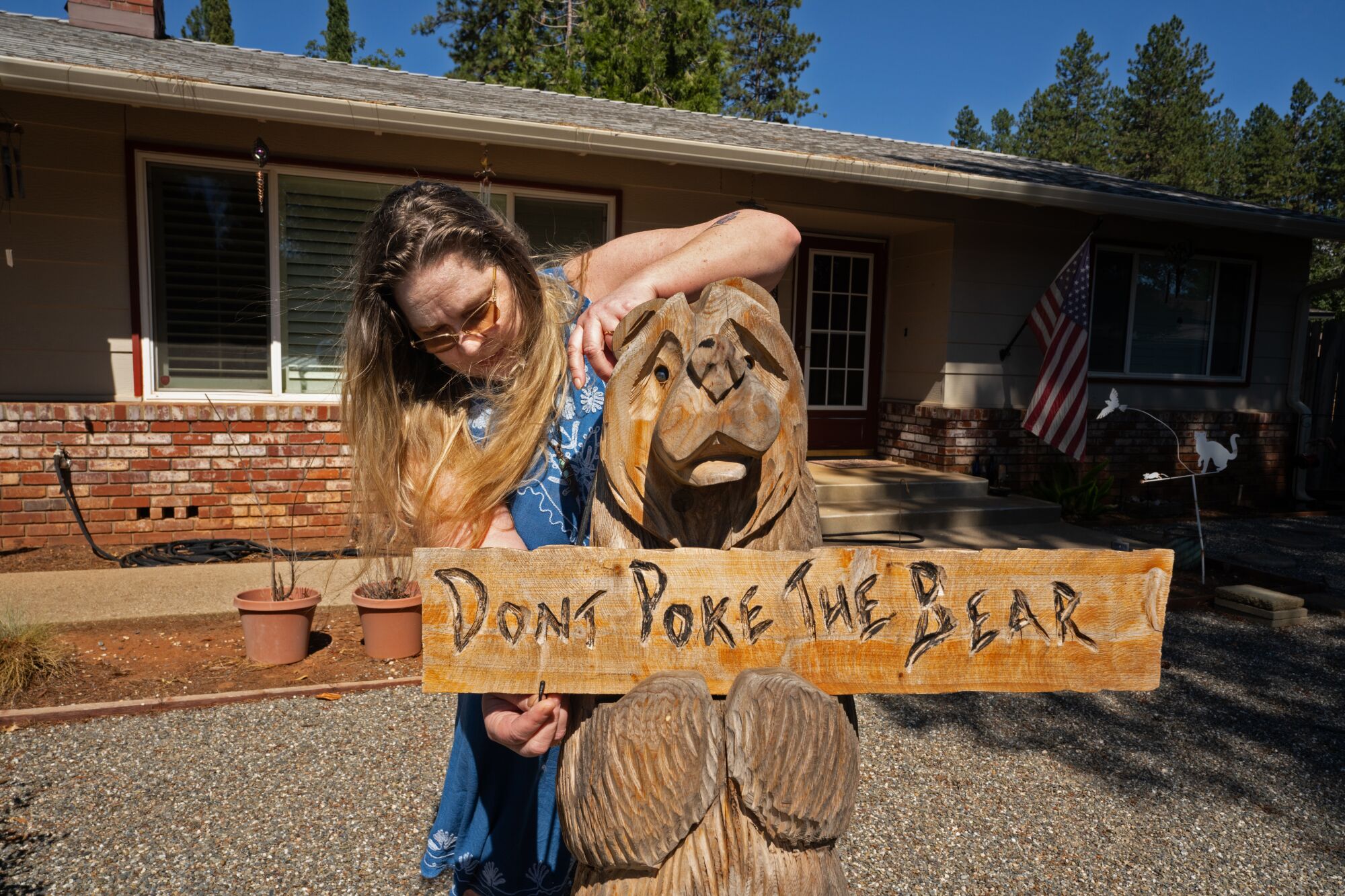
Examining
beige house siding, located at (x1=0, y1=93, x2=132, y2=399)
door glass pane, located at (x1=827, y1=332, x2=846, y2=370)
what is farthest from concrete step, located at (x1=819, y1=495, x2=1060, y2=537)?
beige house siding, located at (x1=0, y1=93, x2=132, y2=399)

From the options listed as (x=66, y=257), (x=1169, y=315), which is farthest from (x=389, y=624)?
(x=1169, y=315)

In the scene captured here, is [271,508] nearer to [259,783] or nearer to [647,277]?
[259,783]

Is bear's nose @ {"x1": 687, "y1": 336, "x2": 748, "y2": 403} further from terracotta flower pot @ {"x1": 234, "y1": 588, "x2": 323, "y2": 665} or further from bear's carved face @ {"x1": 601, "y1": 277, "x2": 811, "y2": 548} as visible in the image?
terracotta flower pot @ {"x1": 234, "y1": 588, "x2": 323, "y2": 665}

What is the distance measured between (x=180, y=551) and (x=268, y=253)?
7.61 ft

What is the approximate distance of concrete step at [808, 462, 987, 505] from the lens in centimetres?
713

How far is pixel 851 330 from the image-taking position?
29.3ft

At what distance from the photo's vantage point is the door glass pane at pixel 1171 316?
9.02 m

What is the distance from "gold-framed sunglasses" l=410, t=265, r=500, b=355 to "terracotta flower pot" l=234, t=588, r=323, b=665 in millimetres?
3136

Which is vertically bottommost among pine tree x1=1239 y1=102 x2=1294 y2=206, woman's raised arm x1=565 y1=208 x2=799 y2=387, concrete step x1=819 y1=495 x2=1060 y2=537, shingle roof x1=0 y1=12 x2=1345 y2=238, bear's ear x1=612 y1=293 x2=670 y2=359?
concrete step x1=819 y1=495 x2=1060 y2=537

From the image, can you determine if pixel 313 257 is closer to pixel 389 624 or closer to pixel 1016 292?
pixel 389 624

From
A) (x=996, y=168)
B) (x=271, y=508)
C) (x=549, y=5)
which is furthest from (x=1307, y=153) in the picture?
(x=271, y=508)

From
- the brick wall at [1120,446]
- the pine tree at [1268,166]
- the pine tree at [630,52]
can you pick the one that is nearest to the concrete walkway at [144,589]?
the brick wall at [1120,446]

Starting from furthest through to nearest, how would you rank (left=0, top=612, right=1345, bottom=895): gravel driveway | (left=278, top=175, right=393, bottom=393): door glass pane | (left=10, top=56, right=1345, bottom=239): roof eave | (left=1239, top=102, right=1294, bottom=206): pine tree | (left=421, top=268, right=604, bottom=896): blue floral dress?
(left=1239, top=102, right=1294, bottom=206): pine tree < (left=278, top=175, right=393, bottom=393): door glass pane < (left=10, top=56, right=1345, bottom=239): roof eave < (left=0, top=612, right=1345, bottom=895): gravel driveway < (left=421, top=268, right=604, bottom=896): blue floral dress

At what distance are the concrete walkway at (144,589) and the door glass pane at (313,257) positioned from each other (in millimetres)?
1625
